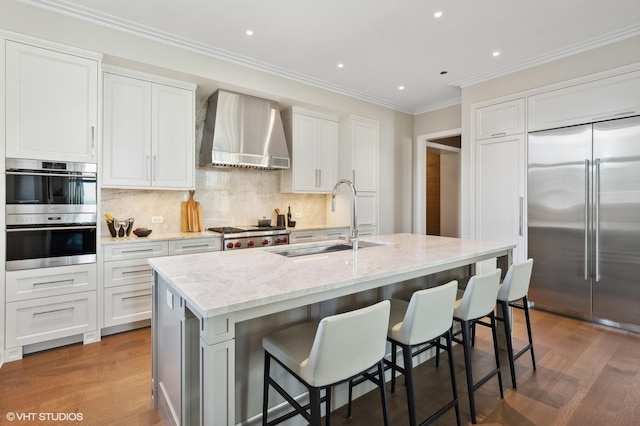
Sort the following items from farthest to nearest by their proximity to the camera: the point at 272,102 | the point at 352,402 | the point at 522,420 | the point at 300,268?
the point at 272,102 → the point at 352,402 → the point at 522,420 → the point at 300,268

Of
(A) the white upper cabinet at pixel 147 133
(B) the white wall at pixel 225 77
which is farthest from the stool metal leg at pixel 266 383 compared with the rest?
(B) the white wall at pixel 225 77

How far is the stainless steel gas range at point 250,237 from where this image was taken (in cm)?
362

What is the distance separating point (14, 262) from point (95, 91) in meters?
1.54

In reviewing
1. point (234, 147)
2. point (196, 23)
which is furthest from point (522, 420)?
point (196, 23)

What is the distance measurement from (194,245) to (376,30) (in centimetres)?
280

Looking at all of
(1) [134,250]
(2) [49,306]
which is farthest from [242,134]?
(2) [49,306]

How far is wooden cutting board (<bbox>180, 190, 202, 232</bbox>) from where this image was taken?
12.8 ft

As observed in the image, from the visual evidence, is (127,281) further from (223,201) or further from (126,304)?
(223,201)

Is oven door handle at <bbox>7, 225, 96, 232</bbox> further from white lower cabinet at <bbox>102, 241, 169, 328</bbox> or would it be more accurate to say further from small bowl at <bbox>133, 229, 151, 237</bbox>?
small bowl at <bbox>133, 229, 151, 237</bbox>

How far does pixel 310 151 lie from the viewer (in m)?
4.64

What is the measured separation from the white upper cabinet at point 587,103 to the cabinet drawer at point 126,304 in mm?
4574

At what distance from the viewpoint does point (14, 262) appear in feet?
8.44

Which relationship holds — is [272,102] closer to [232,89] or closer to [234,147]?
[232,89]

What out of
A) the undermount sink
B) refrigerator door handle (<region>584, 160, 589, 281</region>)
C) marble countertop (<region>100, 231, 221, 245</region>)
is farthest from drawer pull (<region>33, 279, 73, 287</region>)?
refrigerator door handle (<region>584, 160, 589, 281</region>)
